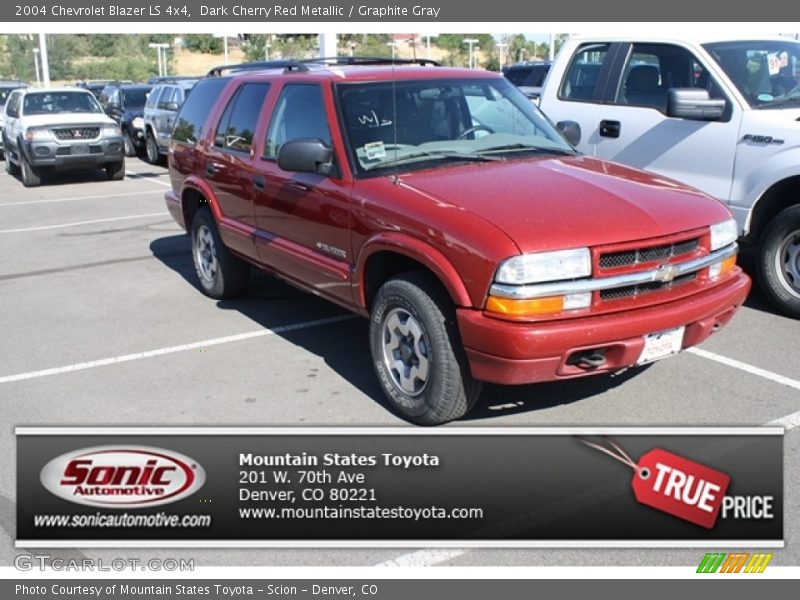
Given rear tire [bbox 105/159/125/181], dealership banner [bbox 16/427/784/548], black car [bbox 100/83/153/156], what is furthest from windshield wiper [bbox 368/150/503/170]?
black car [bbox 100/83/153/156]

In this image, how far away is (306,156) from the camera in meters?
5.08

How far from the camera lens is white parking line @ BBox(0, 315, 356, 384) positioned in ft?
19.2

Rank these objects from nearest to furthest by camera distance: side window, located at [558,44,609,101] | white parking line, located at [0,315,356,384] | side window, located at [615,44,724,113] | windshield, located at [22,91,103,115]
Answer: white parking line, located at [0,315,356,384] < side window, located at [615,44,724,113] < side window, located at [558,44,609,101] < windshield, located at [22,91,103,115]

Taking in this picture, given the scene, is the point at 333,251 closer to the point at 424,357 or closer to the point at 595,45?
the point at 424,357

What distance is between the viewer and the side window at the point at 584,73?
7734 mm

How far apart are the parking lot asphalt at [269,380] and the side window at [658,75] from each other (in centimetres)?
178

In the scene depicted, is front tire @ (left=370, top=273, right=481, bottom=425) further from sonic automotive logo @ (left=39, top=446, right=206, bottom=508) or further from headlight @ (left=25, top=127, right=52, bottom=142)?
headlight @ (left=25, top=127, right=52, bottom=142)

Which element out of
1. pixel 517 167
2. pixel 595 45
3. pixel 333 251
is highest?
pixel 595 45

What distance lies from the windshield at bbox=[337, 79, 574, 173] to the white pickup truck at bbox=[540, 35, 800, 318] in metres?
0.66

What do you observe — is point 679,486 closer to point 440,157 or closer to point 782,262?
point 440,157

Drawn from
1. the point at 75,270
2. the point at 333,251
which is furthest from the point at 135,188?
the point at 333,251

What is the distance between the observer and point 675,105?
6.53 metres

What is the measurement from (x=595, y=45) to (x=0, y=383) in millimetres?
5579

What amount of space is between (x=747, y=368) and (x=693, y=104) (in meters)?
2.13
